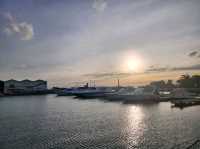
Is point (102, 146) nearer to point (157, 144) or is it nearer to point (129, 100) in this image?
point (157, 144)

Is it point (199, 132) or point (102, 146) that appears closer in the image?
point (102, 146)

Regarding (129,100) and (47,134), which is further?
(129,100)

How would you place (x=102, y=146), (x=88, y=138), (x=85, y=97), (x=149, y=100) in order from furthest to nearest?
(x=85, y=97)
(x=149, y=100)
(x=88, y=138)
(x=102, y=146)

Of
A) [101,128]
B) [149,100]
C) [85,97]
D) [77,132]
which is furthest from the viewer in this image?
[85,97]

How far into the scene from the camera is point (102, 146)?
2727 cm

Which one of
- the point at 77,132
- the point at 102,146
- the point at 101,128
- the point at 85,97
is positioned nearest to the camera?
the point at 102,146

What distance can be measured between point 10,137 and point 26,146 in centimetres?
600

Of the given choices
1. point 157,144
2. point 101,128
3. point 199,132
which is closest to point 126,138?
point 157,144

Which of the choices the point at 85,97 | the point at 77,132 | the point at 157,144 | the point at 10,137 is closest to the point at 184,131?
the point at 157,144

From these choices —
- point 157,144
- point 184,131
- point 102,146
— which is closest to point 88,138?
point 102,146

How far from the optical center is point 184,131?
3425cm

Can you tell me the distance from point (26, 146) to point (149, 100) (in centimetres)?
6702

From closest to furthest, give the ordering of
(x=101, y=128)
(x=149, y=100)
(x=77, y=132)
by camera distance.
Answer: (x=77, y=132)
(x=101, y=128)
(x=149, y=100)

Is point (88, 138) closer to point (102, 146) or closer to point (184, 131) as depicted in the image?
point (102, 146)
